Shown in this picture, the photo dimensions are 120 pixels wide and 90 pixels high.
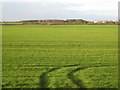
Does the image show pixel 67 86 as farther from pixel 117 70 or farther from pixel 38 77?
pixel 117 70

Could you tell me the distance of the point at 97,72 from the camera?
25.3ft

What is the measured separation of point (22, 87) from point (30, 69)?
2.13 metres

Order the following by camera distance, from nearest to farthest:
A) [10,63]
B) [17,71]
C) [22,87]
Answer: [22,87] < [17,71] < [10,63]

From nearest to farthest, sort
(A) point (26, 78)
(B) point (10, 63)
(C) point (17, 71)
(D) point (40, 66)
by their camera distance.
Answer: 1. (A) point (26, 78)
2. (C) point (17, 71)
3. (D) point (40, 66)
4. (B) point (10, 63)

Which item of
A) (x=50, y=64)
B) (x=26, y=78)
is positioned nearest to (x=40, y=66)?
(x=50, y=64)

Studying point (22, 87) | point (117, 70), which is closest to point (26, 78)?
point (22, 87)

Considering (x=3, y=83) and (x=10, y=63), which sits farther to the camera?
(x=10, y=63)

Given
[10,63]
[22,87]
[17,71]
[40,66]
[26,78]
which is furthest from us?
[10,63]

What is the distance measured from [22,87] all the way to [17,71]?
189 centimetres

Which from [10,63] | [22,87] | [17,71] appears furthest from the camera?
[10,63]

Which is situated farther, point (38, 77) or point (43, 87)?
point (38, 77)

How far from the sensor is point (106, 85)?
619 cm

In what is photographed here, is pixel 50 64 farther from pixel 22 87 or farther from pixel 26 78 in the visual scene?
pixel 22 87

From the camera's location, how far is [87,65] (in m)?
8.86
